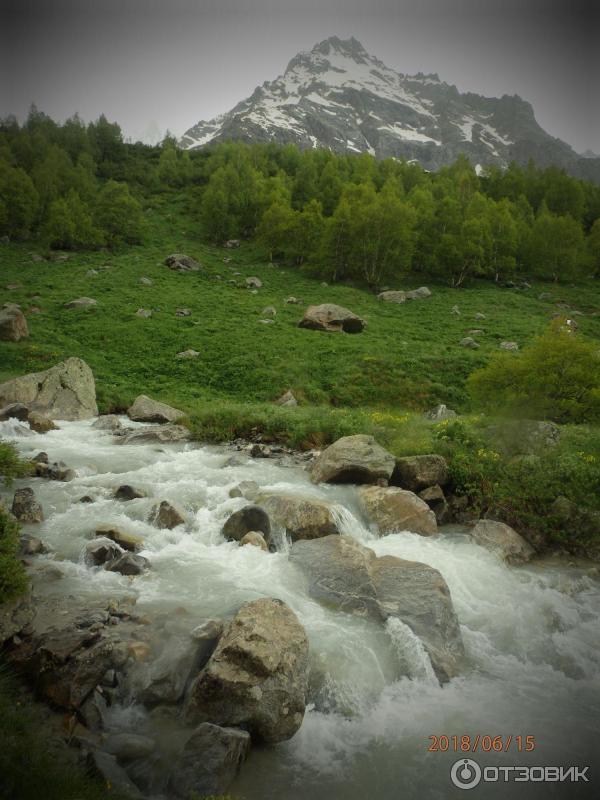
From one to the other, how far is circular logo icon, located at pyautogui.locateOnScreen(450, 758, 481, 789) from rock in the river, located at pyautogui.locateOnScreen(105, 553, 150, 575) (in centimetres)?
648

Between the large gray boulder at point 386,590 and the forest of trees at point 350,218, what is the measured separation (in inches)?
1936

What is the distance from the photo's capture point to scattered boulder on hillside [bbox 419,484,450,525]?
1380cm

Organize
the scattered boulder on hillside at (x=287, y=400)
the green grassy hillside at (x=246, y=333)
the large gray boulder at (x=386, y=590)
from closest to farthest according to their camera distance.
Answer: the large gray boulder at (x=386, y=590), the scattered boulder on hillside at (x=287, y=400), the green grassy hillside at (x=246, y=333)

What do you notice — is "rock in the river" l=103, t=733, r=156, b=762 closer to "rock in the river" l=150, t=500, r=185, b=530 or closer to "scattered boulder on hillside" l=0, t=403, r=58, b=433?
"rock in the river" l=150, t=500, r=185, b=530

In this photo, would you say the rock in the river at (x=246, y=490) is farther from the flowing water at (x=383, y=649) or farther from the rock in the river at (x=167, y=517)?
the rock in the river at (x=167, y=517)

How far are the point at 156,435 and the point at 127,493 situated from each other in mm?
6793

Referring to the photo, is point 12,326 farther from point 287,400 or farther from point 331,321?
point 331,321

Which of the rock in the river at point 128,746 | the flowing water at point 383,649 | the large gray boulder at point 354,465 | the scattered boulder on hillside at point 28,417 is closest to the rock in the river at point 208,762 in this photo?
the flowing water at point 383,649

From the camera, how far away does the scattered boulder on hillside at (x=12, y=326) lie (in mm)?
28328

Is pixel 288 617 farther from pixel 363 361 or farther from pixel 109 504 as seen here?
pixel 363 361

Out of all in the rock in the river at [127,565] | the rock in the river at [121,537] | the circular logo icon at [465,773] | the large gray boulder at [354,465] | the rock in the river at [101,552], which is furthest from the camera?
the large gray boulder at [354,465]

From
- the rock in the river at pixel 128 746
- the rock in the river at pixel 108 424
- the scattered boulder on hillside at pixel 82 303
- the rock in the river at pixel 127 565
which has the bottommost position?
the rock in the river at pixel 108 424

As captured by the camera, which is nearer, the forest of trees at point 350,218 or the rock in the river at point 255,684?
the rock in the river at point 255,684

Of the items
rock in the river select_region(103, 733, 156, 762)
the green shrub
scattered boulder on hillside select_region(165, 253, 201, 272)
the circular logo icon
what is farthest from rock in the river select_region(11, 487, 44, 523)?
scattered boulder on hillside select_region(165, 253, 201, 272)
